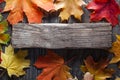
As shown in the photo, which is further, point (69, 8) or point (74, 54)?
point (74, 54)

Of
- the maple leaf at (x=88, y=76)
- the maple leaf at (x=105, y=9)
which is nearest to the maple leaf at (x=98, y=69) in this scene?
the maple leaf at (x=88, y=76)

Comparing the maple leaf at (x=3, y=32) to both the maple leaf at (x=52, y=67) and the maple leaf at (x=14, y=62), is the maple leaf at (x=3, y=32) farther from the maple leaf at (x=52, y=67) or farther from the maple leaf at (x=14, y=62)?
the maple leaf at (x=52, y=67)

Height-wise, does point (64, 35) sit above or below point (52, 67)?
above

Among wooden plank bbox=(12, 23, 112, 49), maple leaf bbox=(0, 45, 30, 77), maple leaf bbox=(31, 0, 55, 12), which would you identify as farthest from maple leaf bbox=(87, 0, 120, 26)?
maple leaf bbox=(0, 45, 30, 77)

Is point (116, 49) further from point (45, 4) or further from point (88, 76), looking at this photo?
point (45, 4)

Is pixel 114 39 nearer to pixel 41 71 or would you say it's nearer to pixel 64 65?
pixel 64 65

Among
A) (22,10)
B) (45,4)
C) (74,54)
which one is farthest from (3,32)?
(74,54)

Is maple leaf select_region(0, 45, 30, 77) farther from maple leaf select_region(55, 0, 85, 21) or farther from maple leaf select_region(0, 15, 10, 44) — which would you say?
maple leaf select_region(55, 0, 85, 21)
